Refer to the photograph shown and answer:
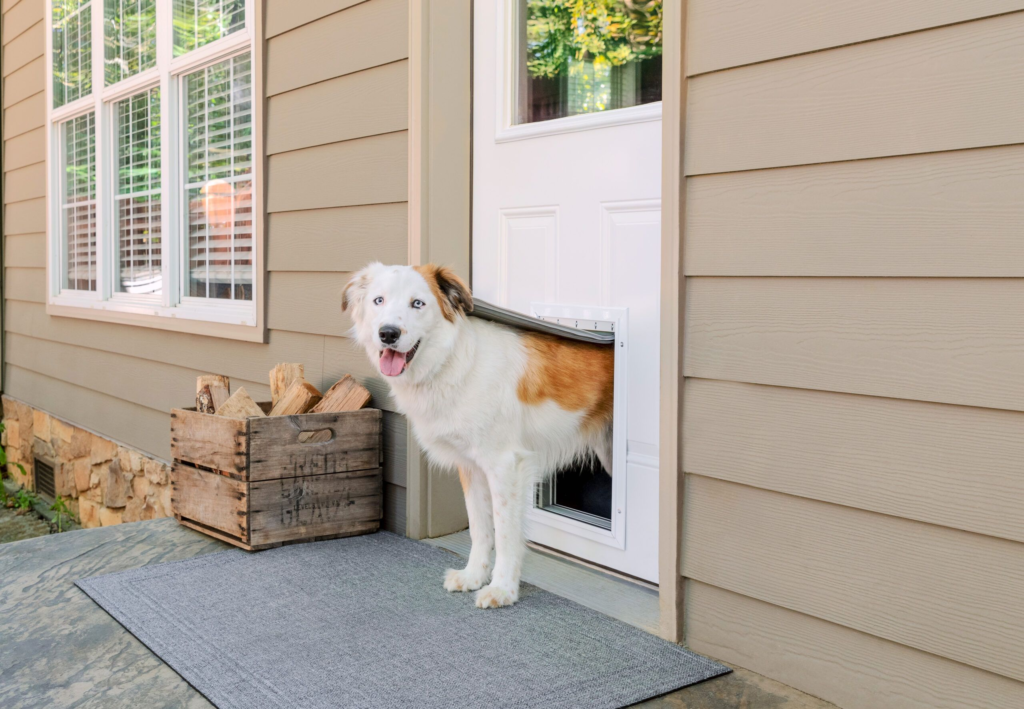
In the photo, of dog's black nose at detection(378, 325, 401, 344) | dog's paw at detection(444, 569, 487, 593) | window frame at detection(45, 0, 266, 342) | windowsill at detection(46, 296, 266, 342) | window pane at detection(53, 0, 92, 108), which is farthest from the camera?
window pane at detection(53, 0, 92, 108)

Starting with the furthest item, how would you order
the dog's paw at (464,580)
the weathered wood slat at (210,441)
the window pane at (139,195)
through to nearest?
the window pane at (139,195) → the weathered wood slat at (210,441) → the dog's paw at (464,580)

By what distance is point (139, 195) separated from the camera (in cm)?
496

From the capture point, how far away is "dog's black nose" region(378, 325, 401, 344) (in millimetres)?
2209

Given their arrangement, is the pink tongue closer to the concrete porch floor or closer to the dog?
the dog

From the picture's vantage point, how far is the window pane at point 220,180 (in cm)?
394

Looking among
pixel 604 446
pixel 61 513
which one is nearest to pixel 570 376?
pixel 604 446

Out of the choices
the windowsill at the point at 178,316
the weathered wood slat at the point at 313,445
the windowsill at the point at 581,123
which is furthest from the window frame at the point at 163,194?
the windowsill at the point at 581,123

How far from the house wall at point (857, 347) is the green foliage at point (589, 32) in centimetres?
56

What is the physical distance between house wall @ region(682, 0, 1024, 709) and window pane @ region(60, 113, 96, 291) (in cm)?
466

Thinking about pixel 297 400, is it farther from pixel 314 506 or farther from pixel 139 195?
pixel 139 195

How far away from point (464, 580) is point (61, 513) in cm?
419

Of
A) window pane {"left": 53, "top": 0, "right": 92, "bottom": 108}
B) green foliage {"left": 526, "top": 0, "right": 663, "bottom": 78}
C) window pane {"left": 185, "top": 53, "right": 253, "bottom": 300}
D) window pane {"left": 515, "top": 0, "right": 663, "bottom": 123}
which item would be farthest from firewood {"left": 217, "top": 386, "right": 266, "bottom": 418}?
window pane {"left": 53, "top": 0, "right": 92, "bottom": 108}

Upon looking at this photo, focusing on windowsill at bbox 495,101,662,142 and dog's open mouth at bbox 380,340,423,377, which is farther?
windowsill at bbox 495,101,662,142

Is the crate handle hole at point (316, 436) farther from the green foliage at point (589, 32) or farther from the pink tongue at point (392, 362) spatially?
the green foliage at point (589, 32)
